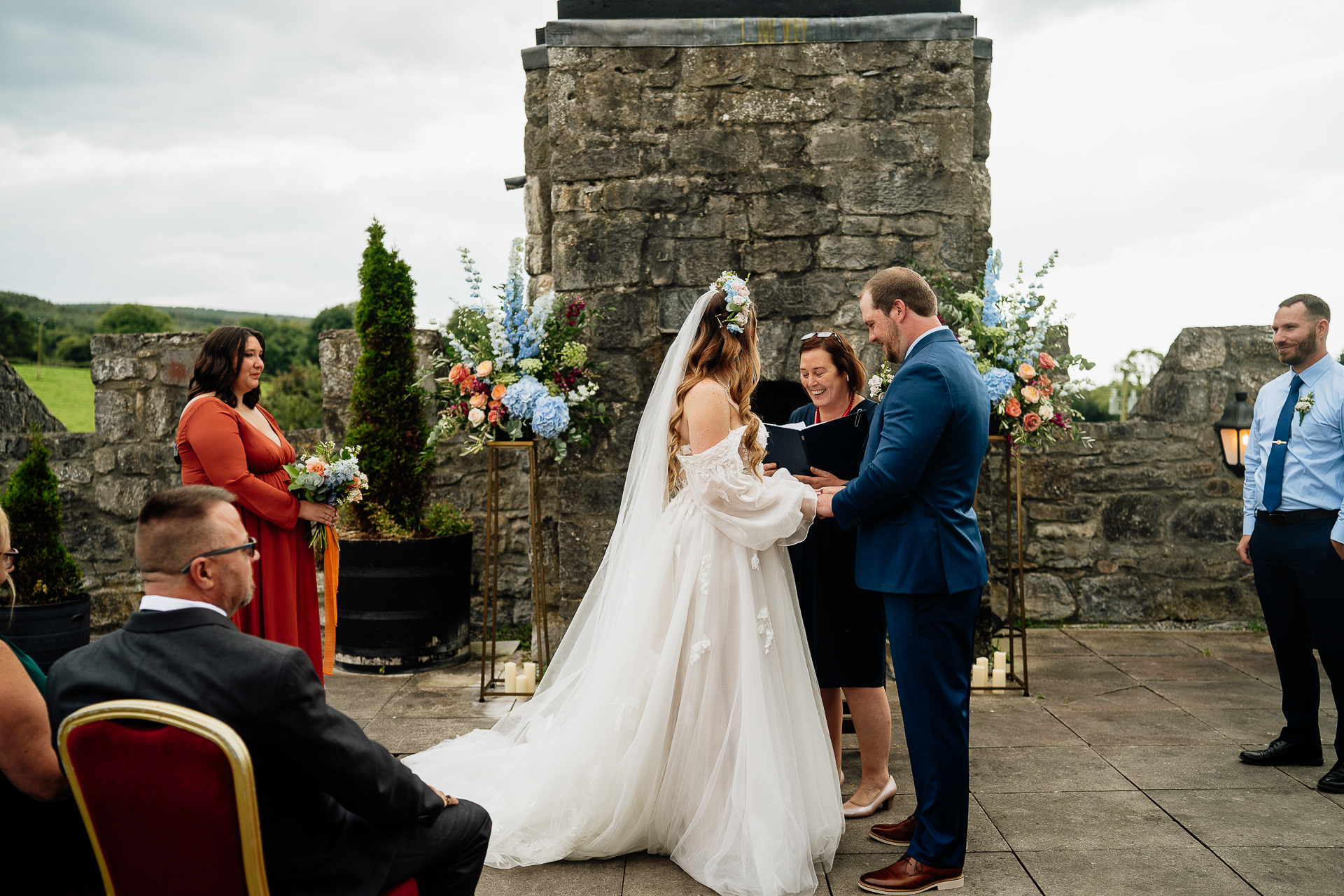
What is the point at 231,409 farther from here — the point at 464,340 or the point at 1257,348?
the point at 1257,348

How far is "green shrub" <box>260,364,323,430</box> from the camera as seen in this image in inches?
700

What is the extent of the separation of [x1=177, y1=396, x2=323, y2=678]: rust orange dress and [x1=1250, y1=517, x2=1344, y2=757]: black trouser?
3.93 m

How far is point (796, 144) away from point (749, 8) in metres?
0.82

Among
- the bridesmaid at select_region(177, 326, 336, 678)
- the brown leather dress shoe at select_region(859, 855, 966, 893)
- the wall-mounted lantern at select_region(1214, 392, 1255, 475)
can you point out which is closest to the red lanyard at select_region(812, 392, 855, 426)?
the brown leather dress shoe at select_region(859, 855, 966, 893)

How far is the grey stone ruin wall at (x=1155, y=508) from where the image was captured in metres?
6.05

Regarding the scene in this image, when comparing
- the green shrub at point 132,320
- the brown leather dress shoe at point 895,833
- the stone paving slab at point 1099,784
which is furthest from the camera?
the green shrub at point 132,320

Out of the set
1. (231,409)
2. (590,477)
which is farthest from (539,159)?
(231,409)

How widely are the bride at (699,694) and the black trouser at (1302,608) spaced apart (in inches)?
82.3

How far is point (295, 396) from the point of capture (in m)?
18.5

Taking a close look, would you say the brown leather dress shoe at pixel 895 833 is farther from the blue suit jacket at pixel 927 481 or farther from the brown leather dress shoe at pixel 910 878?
the blue suit jacket at pixel 927 481

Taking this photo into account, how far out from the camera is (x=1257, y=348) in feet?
19.7

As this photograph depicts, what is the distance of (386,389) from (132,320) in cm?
2292

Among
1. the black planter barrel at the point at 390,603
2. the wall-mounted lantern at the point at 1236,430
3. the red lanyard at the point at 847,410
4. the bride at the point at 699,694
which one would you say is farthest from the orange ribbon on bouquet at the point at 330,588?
the wall-mounted lantern at the point at 1236,430

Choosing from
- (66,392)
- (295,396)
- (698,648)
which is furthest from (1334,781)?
(295,396)
